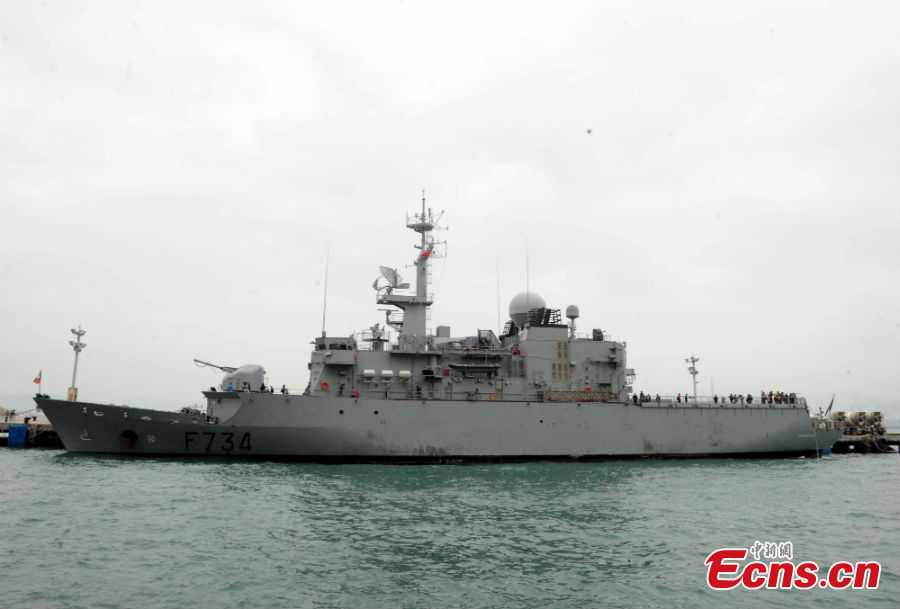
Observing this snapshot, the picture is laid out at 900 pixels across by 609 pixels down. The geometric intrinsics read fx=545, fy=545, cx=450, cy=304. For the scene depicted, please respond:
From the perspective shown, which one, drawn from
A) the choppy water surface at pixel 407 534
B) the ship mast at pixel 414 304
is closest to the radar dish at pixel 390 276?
the ship mast at pixel 414 304

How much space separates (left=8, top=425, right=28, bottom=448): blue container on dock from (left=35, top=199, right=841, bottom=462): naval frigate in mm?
10723

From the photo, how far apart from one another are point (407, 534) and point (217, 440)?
41.6 feet

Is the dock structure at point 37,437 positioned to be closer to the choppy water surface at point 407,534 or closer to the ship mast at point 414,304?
the choppy water surface at point 407,534

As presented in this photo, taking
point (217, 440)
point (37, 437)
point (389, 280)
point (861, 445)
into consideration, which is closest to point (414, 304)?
point (389, 280)

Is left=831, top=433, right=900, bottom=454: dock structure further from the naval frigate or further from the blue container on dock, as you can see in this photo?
the blue container on dock

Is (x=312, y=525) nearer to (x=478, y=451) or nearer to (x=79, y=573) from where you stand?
(x=79, y=573)

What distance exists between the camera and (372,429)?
21.7m

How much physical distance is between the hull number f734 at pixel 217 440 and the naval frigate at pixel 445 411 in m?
0.05

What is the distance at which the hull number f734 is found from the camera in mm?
21094

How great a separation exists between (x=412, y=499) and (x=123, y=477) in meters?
9.37

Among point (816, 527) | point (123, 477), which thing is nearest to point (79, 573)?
point (123, 477)

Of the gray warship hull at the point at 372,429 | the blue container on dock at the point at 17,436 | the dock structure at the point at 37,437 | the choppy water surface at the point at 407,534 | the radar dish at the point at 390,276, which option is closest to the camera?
the choppy water surface at the point at 407,534

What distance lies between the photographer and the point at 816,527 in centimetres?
1280

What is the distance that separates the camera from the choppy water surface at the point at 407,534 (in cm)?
830
